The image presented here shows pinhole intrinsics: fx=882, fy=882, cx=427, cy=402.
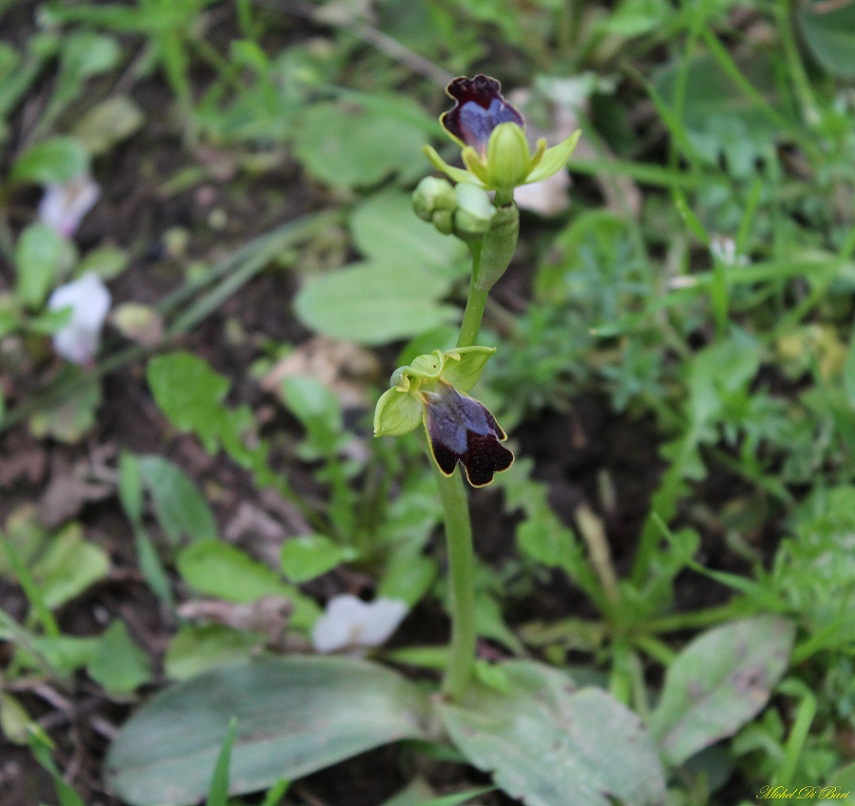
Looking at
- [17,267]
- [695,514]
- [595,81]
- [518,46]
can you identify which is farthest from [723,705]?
[17,267]

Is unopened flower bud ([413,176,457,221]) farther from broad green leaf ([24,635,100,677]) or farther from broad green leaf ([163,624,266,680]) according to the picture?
broad green leaf ([24,635,100,677])

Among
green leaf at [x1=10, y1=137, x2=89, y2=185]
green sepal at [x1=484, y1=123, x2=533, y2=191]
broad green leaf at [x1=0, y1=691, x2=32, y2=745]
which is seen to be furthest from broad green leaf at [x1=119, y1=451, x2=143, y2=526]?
green sepal at [x1=484, y1=123, x2=533, y2=191]

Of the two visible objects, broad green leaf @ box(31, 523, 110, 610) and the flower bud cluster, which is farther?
broad green leaf @ box(31, 523, 110, 610)

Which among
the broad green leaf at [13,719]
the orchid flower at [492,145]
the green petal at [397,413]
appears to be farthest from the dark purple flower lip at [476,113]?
the broad green leaf at [13,719]

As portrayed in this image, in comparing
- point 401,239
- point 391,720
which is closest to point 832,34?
point 401,239

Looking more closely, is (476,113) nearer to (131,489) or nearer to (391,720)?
(391,720)

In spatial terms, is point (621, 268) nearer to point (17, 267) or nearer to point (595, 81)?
point (595, 81)
